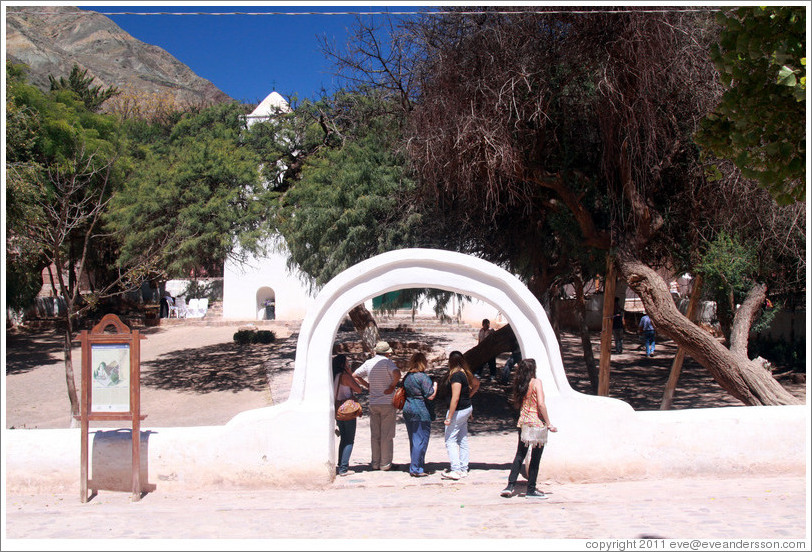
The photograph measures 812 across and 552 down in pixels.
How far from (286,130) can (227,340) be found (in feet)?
25.1

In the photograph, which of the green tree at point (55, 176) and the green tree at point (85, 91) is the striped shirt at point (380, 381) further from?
the green tree at point (85, 91)

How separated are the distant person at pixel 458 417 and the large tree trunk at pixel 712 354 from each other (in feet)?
12.4

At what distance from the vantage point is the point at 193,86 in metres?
107

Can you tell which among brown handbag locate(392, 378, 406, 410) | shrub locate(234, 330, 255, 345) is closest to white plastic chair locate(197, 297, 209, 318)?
shrub locate(234, 330, 255, 345)

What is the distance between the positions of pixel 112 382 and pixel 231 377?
38.4ft

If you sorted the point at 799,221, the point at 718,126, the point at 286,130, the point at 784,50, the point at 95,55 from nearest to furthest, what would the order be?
the point at 784,50 < the point at 718,126 < the point at 799,221 < the point at 286,130 < the point at 95,55

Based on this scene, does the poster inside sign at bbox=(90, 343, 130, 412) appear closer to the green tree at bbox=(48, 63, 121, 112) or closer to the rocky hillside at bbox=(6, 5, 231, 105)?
the green tree at bbox=(48, 63, 121, 112)

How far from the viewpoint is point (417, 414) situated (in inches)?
299

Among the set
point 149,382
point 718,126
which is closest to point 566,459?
point 718,126

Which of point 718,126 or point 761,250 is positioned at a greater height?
point 718,126

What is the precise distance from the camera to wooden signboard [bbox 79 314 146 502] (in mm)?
6648

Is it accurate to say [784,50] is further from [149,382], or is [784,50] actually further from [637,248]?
[149,382]

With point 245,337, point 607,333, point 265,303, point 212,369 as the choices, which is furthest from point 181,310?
point 607,333

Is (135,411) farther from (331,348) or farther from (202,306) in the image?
(202,306)
